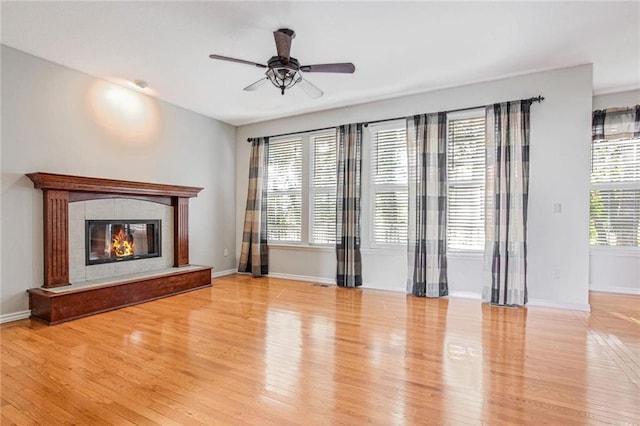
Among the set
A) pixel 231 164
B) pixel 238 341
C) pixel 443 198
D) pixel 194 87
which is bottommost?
pixel 238 341

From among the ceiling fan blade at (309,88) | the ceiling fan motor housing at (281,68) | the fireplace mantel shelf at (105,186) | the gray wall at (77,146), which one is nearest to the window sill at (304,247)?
the gray wall at (77,146)

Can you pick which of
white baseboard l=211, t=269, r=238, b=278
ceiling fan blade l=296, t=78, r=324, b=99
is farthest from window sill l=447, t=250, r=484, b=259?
white baseboard l=211, t=269, r=238, b=278

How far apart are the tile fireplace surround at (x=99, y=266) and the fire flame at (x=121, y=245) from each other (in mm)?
139

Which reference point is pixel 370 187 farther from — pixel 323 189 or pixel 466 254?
pixel 466 254

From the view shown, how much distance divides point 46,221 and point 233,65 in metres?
2.74

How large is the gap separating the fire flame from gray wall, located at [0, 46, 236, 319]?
31.5 inches

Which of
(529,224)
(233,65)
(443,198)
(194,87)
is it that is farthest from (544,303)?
(194,87)

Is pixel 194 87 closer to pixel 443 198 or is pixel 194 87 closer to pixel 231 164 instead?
pixel 231 164

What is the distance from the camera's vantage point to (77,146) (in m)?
4.00

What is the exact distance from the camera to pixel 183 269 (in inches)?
193

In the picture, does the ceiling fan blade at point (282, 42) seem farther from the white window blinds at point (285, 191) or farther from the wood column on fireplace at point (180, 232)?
the wood column on fireplace at point (180, 232)

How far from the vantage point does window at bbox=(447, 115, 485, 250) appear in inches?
171

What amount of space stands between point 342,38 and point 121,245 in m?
3.88

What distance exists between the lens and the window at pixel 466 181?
435 cm
